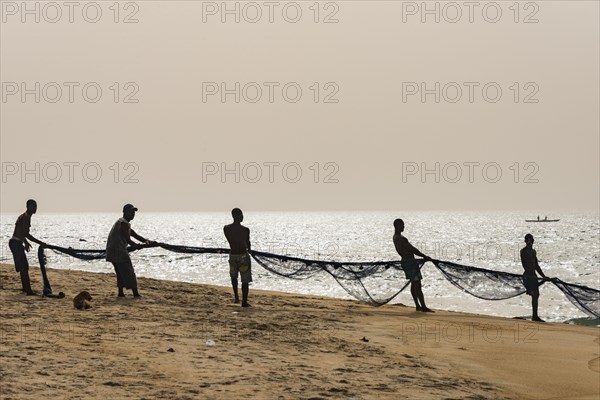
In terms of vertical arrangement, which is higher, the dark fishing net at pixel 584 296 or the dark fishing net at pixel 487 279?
the dark fishing net at pixel 487 279

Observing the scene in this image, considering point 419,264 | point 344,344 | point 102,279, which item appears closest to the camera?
point 344,344

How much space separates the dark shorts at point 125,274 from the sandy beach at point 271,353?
0.31 meters

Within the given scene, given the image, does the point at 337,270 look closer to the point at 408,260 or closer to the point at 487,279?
the point at 408,260

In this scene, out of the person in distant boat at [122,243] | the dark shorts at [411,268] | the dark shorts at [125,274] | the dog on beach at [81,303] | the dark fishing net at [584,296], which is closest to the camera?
the dog on beach at [81,303]

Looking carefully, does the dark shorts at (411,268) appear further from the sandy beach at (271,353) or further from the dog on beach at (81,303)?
the dog on beach at (81,303)

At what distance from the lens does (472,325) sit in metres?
12.6

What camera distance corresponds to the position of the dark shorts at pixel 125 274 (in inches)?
493

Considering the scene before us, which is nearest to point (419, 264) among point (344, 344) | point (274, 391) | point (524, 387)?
point (344, 344)

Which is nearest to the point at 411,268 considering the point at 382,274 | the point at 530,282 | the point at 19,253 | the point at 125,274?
the point at 382,274

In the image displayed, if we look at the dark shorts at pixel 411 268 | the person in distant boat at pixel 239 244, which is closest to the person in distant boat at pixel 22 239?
the person in distant boat at pixel 239 244

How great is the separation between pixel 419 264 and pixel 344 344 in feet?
14.0

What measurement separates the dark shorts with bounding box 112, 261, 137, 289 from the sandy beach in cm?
31

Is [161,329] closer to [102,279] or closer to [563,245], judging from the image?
[102,279]

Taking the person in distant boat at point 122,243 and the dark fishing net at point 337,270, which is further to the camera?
the dark fishing net at point 337,270
